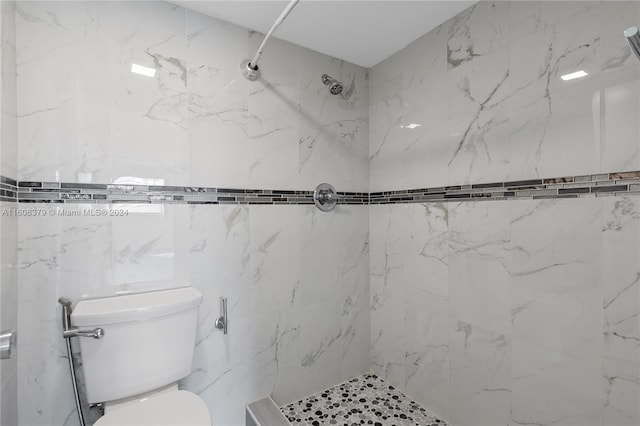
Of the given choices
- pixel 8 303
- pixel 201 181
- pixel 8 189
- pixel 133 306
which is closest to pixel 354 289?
pixel 201 181

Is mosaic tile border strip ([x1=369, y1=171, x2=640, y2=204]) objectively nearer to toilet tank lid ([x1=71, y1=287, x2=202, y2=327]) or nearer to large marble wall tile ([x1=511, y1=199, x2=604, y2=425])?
large marble wall tile ([x1=511, y1=199, x2=604, y2=425])

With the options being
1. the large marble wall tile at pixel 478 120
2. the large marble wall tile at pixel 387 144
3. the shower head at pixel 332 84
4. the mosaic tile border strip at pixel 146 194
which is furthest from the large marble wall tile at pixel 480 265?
the shower head at pixel 332 84

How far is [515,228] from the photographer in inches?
53.7

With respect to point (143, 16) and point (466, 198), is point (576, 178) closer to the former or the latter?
point (466, 198)

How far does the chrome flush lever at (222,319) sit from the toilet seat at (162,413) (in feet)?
1.23

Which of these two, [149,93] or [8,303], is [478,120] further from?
[8,303]

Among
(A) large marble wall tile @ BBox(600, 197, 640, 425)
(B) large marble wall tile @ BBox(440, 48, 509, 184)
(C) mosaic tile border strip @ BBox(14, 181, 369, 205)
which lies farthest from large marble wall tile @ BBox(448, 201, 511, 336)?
(C) mosaic tile border strip @ BBox(14, 181, 369, 205)

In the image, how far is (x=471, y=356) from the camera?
155 centimetres

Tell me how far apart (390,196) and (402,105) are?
595 millimetres

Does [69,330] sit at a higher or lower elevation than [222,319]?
higher

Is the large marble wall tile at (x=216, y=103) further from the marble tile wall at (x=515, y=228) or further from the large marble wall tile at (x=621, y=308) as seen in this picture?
the large marble wall tile at (x=621, y=308)

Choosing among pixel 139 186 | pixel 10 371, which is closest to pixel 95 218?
pixel 139 186

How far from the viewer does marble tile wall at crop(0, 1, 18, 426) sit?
1.05 meters

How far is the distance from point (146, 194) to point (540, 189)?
5.88 ft
